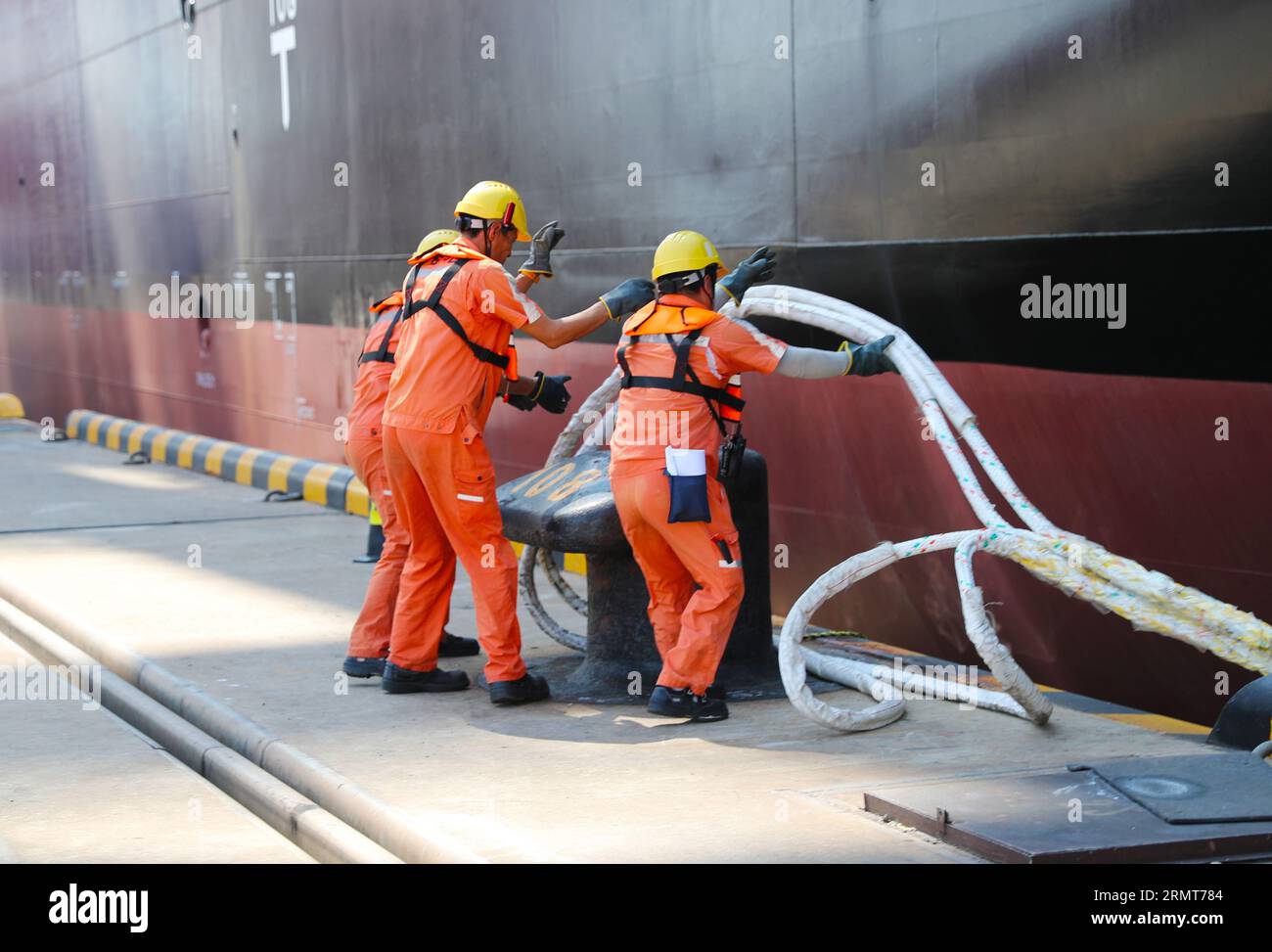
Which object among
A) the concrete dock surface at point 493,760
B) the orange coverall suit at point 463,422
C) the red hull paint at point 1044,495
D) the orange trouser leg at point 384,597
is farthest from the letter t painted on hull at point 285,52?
the orange coverall suit at point 463,422

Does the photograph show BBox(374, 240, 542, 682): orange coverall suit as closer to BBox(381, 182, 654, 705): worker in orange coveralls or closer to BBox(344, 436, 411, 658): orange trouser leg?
BBox(381, 182, 654, 705): worker in orange coveralls

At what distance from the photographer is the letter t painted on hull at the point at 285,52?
13742mm

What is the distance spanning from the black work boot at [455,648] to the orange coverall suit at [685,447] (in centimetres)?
162

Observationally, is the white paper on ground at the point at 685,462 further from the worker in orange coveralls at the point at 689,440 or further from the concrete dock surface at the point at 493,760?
the concrete dock surface at the point at 493,760

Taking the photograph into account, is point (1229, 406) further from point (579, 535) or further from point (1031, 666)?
point (579, 535)

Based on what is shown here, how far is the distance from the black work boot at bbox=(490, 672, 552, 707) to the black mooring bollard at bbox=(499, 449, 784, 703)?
107 millimetres

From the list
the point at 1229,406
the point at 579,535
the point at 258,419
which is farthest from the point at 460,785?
the point at 258,419

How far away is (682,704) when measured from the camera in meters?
6.55

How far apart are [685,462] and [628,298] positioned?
32.9 inches

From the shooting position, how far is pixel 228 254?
15.4 m

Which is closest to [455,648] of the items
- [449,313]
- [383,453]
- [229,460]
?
[383,453]

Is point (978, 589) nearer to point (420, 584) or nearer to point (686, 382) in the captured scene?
point (686, 382)

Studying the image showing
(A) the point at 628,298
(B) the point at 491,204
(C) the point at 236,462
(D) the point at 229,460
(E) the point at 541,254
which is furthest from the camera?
(D) the point at 229,460

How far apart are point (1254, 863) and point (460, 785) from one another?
2.42 metres
